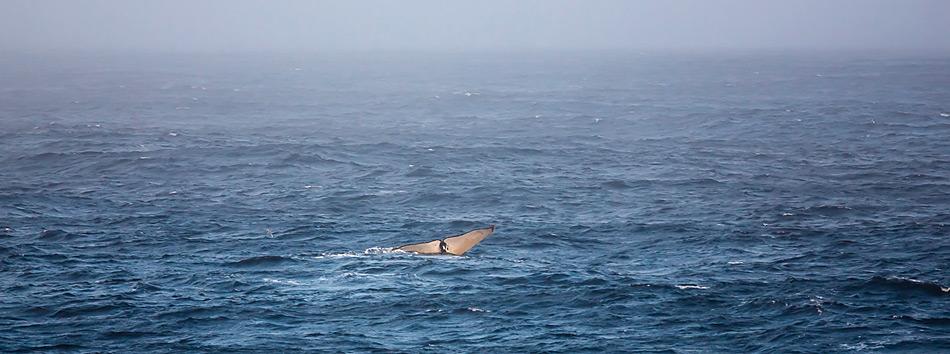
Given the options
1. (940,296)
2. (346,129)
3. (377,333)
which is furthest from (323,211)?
(346,129)

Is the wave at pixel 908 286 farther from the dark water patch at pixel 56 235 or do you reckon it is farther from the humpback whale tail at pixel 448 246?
the dark water patch at pixel 56 235

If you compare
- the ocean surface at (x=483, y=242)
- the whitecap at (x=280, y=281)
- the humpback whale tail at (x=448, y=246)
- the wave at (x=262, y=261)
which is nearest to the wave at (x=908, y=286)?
the ocean surface at (x=483, y=242)

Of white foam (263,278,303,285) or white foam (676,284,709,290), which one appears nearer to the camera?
white foam (676,284,709,290)

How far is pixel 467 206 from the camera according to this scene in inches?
3642

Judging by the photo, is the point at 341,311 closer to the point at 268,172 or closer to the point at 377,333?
the point at 377,333

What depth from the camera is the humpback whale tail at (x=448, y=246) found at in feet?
244

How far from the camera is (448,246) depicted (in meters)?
74.8

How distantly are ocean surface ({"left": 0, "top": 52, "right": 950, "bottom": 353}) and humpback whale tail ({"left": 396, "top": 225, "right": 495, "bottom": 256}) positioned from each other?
1.52 m

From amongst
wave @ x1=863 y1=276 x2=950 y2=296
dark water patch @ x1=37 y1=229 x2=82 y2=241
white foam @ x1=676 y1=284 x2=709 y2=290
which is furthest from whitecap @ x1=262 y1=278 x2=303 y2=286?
wave @ x1=863 y1=276 x2=950 y2=296

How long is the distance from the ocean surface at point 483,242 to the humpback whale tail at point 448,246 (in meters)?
1.52

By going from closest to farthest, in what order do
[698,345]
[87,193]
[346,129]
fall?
[698,345] → [87,193] → [346,129]

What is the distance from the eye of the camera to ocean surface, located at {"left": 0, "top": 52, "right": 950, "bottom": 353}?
189 feet

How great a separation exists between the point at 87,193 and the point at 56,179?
9.20m

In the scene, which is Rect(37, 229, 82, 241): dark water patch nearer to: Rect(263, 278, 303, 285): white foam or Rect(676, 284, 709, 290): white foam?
Rect(263, 278, 303, 285): white foam
